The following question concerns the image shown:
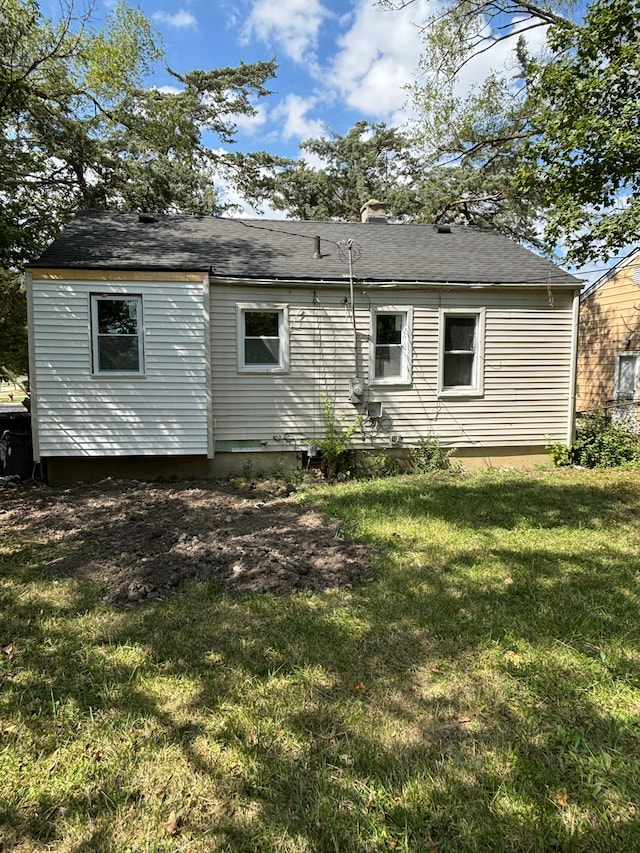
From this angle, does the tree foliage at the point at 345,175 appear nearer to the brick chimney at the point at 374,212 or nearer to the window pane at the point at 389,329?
the brick chimney at the point at 374,212

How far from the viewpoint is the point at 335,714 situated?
2637mm

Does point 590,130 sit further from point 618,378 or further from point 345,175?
point 345,175

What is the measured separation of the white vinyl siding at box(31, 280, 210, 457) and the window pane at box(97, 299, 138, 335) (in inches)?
7.3

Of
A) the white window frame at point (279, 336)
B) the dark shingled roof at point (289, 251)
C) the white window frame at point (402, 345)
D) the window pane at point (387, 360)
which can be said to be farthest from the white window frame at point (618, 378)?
the white window frame at point (279, 336)

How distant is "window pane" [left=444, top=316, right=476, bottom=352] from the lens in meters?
9.27

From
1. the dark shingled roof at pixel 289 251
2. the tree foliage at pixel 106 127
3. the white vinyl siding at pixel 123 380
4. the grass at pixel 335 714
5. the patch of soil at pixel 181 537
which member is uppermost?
the tree foliage at pixel 106 127

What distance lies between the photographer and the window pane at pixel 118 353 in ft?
25.8

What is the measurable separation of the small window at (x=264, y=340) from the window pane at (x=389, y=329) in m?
1.79

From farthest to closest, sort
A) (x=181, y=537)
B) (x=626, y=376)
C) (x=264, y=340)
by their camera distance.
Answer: (x=626, y=376) < (x=264, y=340) < (x=181, y=537)

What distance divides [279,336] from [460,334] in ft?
11.4

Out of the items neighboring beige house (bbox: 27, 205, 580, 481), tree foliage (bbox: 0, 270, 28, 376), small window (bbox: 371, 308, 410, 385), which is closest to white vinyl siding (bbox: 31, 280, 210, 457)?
neighboring beige house (bbox: 27, 205, 580, 481)

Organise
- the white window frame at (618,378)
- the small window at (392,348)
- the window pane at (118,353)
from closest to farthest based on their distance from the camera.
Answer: the window pane at (118,353) → the small window at (392,348) → the white window frame at (618,378)

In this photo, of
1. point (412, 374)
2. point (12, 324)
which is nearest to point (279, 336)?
point (412, 374)

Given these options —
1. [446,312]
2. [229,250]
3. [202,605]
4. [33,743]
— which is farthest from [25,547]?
[446,312]
